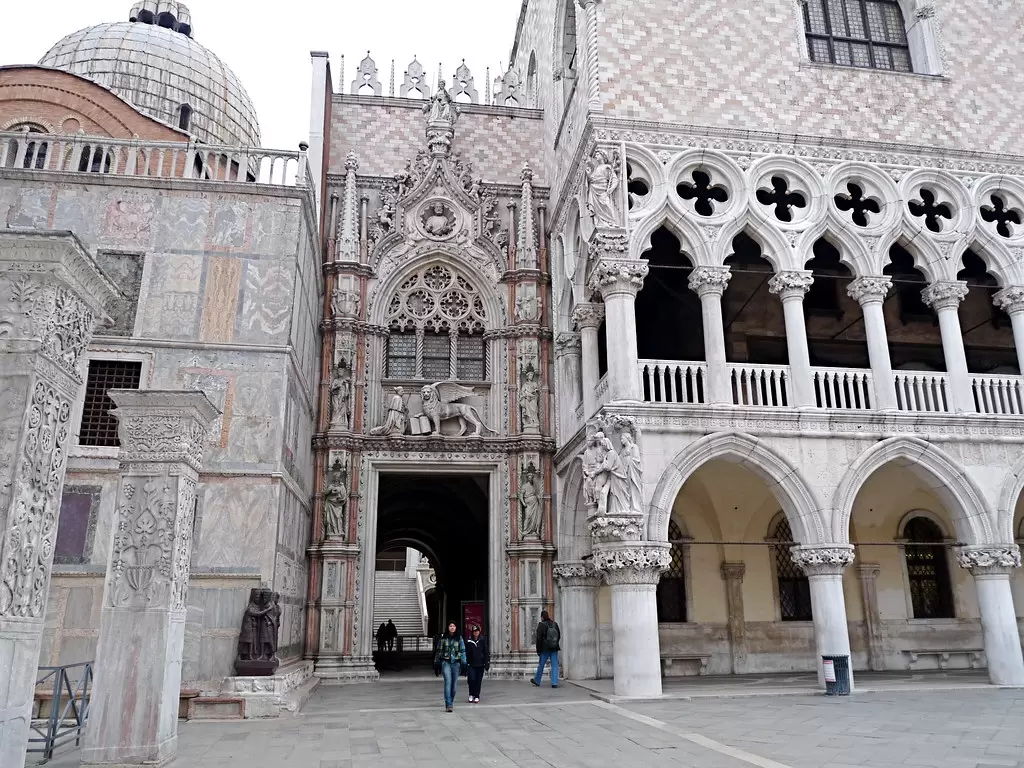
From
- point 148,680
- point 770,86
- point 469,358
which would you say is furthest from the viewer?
point 469,358

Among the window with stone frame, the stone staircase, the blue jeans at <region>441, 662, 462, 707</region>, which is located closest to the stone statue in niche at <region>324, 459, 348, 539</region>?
the window with stone frame

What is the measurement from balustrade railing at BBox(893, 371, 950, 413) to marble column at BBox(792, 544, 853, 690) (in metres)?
3.16

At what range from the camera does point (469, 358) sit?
1973 cm

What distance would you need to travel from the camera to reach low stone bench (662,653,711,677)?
1755 centimetres

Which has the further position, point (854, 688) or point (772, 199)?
point (772, 199)

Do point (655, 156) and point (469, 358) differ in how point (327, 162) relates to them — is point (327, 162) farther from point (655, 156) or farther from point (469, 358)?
point (655, 156)

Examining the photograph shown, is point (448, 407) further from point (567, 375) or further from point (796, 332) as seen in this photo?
point (796, 332)

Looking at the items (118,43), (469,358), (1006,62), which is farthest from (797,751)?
(118,43)

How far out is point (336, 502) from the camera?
17766mm

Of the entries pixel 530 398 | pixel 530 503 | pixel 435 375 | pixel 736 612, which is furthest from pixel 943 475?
pixel 435 375

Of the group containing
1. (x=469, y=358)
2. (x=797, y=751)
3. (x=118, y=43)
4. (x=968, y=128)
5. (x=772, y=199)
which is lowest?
(x=797, y=751)

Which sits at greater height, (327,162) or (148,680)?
(327,162)

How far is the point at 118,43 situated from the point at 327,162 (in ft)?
74.6

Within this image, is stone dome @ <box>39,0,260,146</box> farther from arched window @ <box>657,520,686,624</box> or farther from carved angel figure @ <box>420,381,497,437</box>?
arched window @ <box>657,520,686,624</box>
